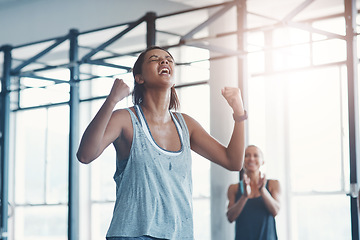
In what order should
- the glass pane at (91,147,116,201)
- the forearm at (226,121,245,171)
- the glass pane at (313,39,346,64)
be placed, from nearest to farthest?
the forearm at (226,121,245,171) → the glass pane at (313,39,346,64) → the glass pane at (91,147,116,201)

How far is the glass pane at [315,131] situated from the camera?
304 inches

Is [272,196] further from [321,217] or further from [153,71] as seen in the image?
[321,217]

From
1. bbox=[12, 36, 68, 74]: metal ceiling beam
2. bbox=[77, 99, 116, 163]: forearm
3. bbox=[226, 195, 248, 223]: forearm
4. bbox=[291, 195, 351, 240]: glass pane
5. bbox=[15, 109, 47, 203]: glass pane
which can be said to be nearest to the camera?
bbox=[77, 99, 116, 163]: forearm

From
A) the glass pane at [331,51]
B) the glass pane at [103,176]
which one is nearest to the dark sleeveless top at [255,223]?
the glass pane at [331,51]

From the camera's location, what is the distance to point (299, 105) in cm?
814

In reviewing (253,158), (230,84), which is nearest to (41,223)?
(230,84)

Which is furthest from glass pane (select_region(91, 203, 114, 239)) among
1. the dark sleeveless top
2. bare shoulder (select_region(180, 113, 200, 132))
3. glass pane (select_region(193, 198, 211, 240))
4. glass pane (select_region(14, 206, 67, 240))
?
bare shoulder (select_region(180, 113, 200, 132))

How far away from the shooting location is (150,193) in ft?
5.48

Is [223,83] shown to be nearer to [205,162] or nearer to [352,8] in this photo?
[205,162]

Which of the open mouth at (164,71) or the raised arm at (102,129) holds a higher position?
the open mouth at (164,71)

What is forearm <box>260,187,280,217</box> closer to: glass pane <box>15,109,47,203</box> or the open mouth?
the open mouth

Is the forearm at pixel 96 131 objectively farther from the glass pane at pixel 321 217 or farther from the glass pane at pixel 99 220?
the glass pane at pixel 99 220

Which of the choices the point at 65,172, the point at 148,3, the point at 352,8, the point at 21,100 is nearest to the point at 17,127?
the point at 21,100

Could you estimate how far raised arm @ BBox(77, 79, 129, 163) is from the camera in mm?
1649
